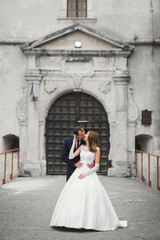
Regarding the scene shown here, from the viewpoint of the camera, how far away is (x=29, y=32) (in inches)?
510

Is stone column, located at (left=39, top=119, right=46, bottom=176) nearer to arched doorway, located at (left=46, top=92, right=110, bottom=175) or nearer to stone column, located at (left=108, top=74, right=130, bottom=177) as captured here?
arched doorway, located at (left=46, top=92, right=110, bottom=175)

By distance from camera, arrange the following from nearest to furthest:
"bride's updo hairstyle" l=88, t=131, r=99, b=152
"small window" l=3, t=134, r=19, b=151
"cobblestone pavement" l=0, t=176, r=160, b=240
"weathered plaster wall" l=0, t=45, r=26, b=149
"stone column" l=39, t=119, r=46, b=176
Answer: "cobblestone pavement" l=0, t=176, r=160, b=240 → "bride's updo hairstyle" l=88, t=131, r=99, b=152 → "stone column" l=39, t=119, r=46, b=176 → "weathered plaster wall" l=0, t=45, r=26, b=149 → "small window" l=3, t=134, r=19, b=151

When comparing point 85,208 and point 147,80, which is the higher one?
point 147,80

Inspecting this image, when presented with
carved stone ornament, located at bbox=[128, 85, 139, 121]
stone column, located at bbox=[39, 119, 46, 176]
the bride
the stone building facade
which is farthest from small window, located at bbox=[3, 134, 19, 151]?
the bride

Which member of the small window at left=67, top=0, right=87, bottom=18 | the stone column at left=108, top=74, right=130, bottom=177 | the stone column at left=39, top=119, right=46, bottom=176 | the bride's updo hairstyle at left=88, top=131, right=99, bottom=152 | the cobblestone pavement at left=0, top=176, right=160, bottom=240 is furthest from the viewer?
the small window at left=67, top=0, right=87, bottom=18

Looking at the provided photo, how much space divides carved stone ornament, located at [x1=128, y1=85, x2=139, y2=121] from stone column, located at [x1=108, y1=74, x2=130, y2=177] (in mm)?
186

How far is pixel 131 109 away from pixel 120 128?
0.85m

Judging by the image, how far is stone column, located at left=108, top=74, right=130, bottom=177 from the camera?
12.3 meters

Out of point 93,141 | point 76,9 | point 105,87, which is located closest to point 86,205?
point 93,141

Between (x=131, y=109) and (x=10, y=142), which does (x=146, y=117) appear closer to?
(x=131, y=109)

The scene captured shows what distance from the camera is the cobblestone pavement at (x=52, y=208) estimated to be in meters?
5.30

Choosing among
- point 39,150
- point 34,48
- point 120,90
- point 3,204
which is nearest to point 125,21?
point 120,90

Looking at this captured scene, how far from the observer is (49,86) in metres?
12.5

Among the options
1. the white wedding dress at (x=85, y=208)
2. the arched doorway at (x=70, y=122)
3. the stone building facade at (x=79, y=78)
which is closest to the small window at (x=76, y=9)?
the stone building facade at (x=79, y=78)
